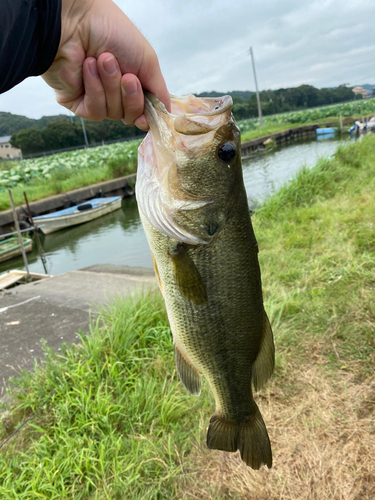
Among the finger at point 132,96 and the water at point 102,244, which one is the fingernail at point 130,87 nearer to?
the finger at point 132,96

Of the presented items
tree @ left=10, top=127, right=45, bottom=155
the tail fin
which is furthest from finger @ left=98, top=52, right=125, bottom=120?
tree @ left=10, top=127, right=45, bottom=155

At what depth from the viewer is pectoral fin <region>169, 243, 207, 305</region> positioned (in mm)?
1458

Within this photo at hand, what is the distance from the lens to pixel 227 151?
4.66ft

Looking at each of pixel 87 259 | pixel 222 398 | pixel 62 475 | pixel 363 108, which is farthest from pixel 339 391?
pixel 363 108

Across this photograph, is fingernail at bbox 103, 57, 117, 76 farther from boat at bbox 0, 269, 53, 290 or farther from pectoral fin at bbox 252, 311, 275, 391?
boat at bbox 0, 269, 53, 290

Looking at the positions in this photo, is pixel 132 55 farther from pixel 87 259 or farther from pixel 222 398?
pixel 87 259

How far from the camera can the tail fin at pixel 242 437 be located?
1571 millimetres

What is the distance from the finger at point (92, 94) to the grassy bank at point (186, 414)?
2171mm

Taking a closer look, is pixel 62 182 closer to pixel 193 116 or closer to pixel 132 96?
pixel 132 96

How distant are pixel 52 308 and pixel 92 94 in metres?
4.44

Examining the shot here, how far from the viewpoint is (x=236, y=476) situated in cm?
229

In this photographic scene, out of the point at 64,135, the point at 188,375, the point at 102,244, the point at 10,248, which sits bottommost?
the point at 102,244

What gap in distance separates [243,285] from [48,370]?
2434 millimetres

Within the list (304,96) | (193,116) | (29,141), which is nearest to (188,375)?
(193,116)
